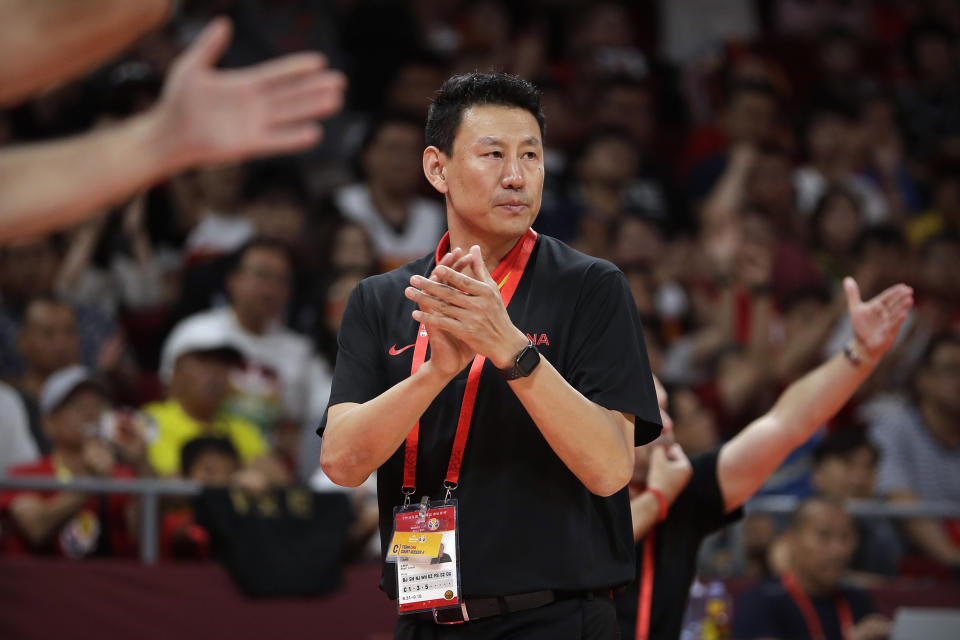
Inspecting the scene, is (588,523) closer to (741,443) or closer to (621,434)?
(621,434)

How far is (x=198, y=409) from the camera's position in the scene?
6.61 metres

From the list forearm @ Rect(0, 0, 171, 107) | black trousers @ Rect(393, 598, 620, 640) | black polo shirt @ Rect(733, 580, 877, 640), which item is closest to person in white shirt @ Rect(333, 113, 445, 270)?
black polo shirt @ Rect(733, 580, 877, 640)

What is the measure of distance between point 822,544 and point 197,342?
11.1 feet

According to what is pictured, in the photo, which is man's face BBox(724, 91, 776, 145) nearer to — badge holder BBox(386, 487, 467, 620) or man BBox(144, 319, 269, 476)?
man BBox(144, 319, 269, 476)

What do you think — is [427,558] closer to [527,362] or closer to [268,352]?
[527,362]

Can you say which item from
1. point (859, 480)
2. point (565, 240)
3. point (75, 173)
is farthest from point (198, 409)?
point (75, 173)

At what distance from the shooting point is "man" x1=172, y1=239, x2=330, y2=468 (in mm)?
7023

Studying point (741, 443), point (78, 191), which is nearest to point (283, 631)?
point (741, 443)

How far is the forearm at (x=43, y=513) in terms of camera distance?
562 centimetres

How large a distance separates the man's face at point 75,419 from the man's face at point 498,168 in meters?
3.57

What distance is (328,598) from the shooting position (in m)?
5.89

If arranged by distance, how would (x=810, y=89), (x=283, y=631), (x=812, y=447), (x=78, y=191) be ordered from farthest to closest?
(x=810, y=89) → (x=812, y=447) → (x=283, y=631) → (x=78, y=191)

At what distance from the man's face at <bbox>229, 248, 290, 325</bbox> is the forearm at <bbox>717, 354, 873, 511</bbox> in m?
3.87

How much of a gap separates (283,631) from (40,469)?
4.39 feet
